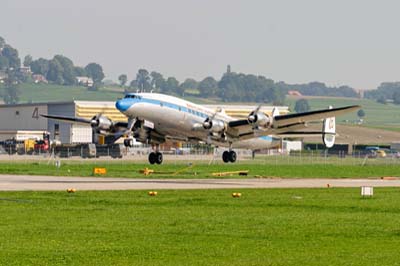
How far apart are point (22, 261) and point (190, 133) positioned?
4891 cm

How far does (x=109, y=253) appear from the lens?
27281mm

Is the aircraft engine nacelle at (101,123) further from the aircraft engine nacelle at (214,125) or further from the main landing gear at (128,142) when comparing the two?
the aircraft engine nacelle at (214,125)

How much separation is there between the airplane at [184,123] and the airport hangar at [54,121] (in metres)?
65.2

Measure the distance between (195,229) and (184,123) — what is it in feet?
133

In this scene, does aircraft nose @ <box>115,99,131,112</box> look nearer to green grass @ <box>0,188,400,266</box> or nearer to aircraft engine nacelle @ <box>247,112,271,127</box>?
aircraft engine nacelle @ <box>247,112,271,127</box>

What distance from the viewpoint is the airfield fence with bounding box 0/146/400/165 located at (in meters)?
106

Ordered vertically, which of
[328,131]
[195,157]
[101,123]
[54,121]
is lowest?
[195,157]

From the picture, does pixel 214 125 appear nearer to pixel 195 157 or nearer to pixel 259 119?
pixel 259 119

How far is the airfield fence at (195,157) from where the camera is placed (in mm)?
106494

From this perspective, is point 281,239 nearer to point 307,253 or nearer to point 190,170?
point 307,253

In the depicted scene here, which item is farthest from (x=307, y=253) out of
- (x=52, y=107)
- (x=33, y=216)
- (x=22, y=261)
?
(x=52, y=107)

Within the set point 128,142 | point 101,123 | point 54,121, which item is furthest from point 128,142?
point 54,121

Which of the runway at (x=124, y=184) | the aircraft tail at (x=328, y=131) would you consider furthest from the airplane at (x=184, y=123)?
the aircraft tail at (x=328, y=131)

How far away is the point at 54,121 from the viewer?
15175 centimetres
